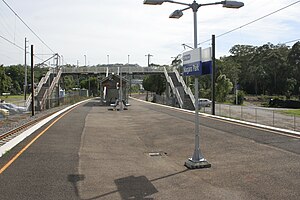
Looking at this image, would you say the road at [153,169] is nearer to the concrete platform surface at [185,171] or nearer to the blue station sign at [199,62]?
the concrete platform surface at [185,171]

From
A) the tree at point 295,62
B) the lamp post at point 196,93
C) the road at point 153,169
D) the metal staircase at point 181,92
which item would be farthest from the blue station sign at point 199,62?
the tree at point 295,62

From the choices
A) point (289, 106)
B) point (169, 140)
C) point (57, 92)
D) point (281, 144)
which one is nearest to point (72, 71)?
point (57, 92)

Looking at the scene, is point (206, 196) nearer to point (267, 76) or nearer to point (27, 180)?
point (27, 180)

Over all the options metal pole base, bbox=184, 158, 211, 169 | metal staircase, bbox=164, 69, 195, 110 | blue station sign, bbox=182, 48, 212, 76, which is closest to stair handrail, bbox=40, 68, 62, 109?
metal staircase, bbox=164, 69, 195, 110

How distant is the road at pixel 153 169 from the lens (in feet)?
26.9

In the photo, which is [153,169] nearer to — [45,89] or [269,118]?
[269,118]

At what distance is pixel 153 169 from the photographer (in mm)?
11180

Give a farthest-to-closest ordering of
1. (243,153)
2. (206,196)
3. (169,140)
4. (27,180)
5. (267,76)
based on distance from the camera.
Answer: (267,76)
(169,140)
(243,153)
(27,180)
(206,196)

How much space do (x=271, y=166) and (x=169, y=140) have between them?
8076 millimetres

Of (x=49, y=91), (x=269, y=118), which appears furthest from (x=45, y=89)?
(x=269, y=118)

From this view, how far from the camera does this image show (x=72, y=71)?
72688 mm

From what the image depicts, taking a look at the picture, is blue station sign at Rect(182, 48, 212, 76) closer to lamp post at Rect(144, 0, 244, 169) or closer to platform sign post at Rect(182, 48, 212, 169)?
platform sign post at Rect(182, 48, 212, 169)

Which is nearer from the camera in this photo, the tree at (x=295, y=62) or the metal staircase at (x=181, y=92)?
the metal staircase at (x=181, y=92)

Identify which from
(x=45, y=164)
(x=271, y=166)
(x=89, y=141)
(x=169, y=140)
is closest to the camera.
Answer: (x=271, y=166)
